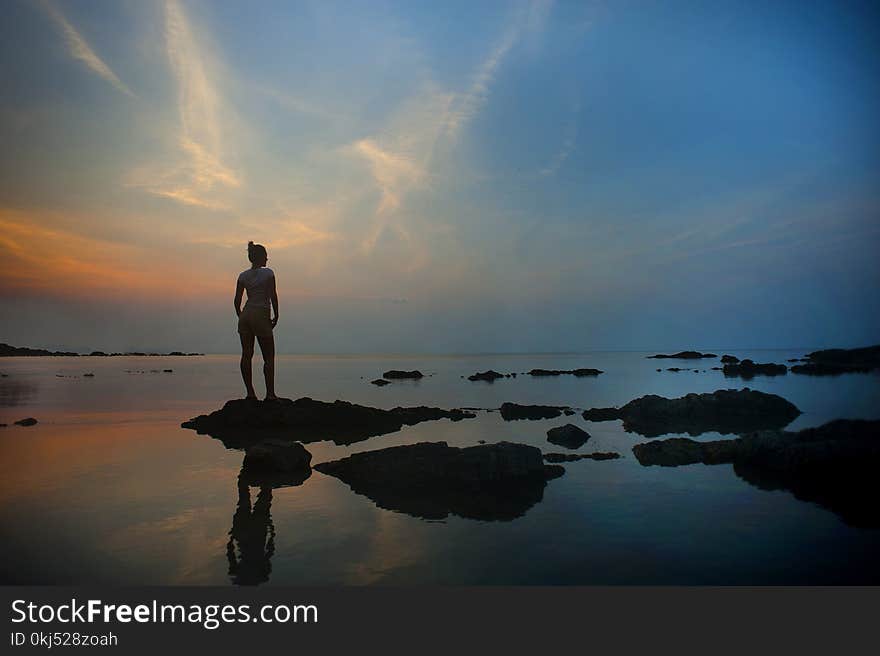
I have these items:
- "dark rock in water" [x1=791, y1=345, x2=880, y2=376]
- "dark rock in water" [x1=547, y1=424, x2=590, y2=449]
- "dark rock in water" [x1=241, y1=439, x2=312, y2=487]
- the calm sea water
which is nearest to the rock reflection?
the calm sea water

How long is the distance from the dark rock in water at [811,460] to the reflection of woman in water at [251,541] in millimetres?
6975

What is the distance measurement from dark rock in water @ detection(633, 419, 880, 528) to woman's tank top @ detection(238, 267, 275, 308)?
10.1m

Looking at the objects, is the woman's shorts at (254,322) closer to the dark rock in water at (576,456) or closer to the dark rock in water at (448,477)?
the dark rock in water at (448,477)

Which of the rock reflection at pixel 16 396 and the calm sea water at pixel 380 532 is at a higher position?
the rock reflection at pixel 16 396

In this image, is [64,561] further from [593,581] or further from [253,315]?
[253,315]

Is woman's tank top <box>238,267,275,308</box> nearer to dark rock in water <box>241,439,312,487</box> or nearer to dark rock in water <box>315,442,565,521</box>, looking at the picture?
dark rock in water <box>241,439,312,487</box>

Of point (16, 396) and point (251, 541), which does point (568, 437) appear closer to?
point (251, 541)

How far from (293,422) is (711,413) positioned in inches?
529

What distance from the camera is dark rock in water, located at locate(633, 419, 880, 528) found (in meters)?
7.35

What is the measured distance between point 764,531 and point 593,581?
8.92 feet

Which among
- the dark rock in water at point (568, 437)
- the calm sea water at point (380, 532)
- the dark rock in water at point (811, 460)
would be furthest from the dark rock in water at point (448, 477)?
the dark rock in water at point (568, 437)

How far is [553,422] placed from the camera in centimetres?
1711

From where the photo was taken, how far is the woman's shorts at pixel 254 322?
13805mm

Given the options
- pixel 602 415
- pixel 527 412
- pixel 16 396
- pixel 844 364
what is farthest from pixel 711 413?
pixel 844 364
